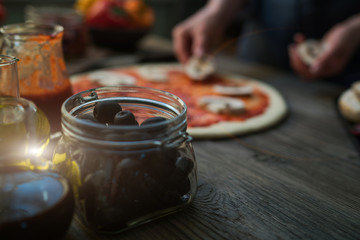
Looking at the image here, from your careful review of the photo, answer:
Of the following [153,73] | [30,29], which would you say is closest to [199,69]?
[153,73]

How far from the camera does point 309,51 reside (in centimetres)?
134

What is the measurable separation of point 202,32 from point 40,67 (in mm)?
915

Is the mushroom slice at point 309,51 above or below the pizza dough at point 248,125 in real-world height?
above

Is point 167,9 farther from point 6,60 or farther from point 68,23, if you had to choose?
point 6,60

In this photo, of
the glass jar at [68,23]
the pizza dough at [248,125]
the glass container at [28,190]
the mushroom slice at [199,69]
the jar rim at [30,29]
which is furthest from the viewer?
the glass jar at [68,23]

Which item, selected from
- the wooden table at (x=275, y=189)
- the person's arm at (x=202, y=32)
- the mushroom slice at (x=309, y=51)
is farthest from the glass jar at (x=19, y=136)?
the mushroom slice at (x=309, y=51)

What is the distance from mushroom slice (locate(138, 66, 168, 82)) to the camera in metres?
1.20

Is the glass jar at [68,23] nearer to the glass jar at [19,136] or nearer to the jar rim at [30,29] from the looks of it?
the jar rim at [30,29]

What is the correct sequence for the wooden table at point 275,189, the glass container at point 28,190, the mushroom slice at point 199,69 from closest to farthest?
the glass container at point 28,190
the wooden table at point 275,189
the mushroom slice at point 199,69

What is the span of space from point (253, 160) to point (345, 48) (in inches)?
32.3

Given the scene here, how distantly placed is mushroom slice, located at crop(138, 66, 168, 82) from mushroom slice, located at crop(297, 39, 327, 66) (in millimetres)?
539

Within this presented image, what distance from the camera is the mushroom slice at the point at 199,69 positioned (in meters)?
1.25

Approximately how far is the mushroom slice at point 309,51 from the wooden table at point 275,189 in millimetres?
414

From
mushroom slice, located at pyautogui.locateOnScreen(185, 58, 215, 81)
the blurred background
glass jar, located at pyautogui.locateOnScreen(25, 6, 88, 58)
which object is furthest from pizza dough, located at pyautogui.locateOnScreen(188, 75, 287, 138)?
the blurred background
